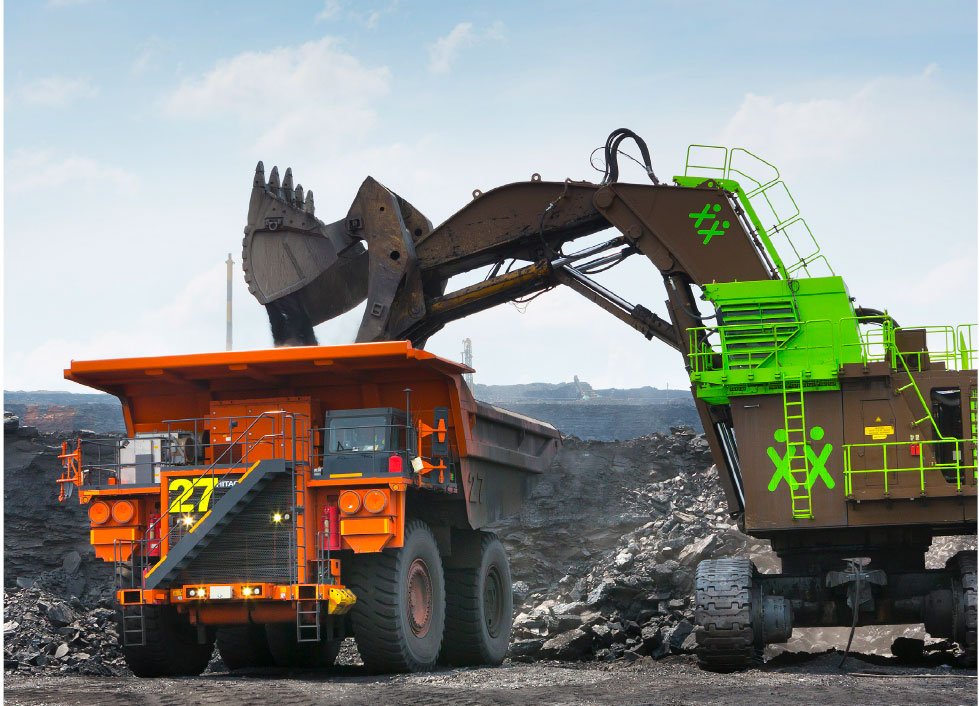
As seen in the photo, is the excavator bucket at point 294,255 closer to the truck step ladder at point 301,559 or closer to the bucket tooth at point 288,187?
the bucket tooth at point 288,187

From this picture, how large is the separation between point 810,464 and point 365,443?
184 inches

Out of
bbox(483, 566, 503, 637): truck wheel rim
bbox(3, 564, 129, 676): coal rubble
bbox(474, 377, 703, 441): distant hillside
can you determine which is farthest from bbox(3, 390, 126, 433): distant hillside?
bbox(483, 566, 503, 637): truck wheel rim

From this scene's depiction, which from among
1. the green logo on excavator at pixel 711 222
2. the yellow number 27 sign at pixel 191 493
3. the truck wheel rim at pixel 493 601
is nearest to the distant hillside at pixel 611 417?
the truck wheel rim at pixel 493 601

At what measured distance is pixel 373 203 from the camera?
16047mm

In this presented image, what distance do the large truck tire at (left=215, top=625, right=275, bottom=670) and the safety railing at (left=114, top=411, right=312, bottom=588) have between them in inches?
100

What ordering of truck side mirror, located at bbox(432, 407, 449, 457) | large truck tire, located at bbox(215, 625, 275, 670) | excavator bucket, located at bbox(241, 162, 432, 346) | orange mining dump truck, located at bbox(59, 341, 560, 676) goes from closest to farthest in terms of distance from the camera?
1. orange mining dump truck, located at bbox(59, 341, 560, 676)
2. truck side mirror, located at bbox(432, 407, 449, 457)
3. large truck tire, located at bbox(215, 625, 275, 670)
4. excavator bucket, located at bbox(241, 162, 432, 346)

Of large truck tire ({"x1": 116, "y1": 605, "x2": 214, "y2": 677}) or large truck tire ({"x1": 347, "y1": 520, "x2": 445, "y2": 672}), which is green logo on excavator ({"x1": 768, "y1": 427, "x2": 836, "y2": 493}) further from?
large truck tire ({"x1": 116, "y1": 605, "x2": 214, "y2": 677})

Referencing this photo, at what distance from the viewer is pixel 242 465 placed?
40.3ft

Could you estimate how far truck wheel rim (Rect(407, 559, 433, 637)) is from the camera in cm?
1295

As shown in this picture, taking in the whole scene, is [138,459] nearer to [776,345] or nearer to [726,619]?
[726,619]

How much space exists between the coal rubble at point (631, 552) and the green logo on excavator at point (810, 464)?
129 inches

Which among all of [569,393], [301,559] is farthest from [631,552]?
[569,393]

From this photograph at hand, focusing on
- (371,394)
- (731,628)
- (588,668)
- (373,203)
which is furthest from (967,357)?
(373,203)

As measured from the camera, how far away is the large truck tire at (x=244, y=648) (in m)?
15.2
